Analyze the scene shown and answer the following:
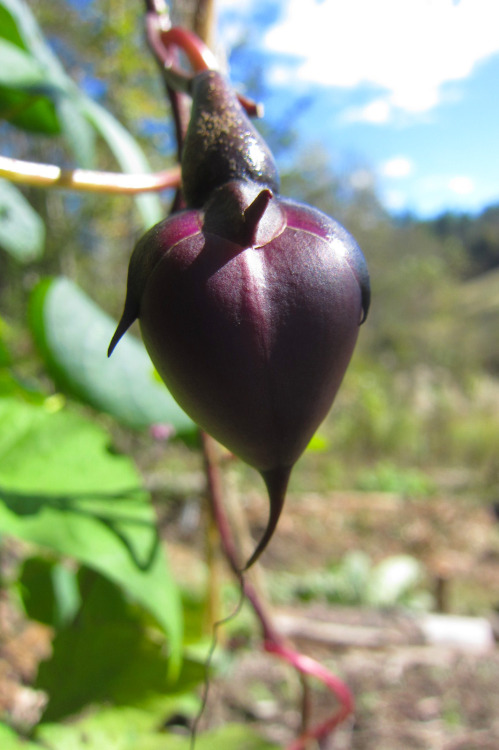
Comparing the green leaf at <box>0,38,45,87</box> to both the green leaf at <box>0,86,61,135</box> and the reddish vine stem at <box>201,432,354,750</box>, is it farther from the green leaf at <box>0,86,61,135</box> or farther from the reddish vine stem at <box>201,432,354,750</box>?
the reddish vine stem at <box>201,432,354,750</box>

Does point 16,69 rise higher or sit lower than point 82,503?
higher

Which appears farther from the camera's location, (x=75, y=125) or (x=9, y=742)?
(x=75, y=125)

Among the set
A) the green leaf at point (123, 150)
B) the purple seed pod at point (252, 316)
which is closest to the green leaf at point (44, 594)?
the green leaf at point (123, 150)

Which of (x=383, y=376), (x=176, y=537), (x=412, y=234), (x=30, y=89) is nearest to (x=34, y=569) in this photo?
(x=30, y=89)

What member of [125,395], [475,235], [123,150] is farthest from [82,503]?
[475,235]

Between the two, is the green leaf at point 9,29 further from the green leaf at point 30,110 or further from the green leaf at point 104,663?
the green leaf at point 104,663

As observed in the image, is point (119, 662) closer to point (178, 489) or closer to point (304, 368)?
point (304, 368)

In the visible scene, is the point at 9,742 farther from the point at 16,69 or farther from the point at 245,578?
the point at 16,69
